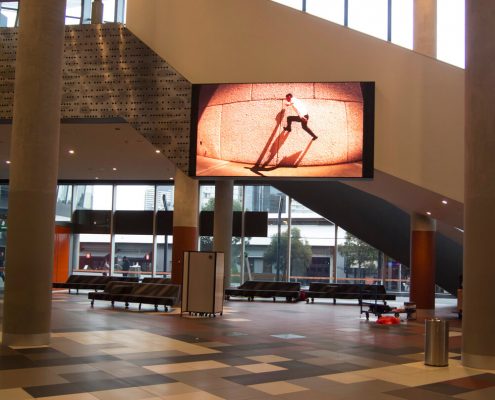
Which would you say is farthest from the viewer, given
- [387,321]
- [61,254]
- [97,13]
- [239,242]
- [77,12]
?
[61,254]

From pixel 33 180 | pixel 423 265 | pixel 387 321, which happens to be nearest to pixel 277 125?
pixel 387 321

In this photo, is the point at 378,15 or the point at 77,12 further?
the point at 77,12

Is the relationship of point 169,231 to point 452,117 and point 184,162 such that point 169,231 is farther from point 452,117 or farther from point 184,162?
point 452,117

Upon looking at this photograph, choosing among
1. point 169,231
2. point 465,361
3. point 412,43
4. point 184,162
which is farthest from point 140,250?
point 465,361

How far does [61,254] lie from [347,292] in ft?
51.8

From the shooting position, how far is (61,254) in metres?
30.8

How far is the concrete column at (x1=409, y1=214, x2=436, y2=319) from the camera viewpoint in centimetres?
1866

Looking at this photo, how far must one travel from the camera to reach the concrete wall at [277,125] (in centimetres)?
1492

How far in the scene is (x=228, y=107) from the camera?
1573cm

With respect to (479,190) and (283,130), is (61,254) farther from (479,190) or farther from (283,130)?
(479,190)

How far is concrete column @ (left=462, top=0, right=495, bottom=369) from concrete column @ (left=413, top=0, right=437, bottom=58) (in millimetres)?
9607

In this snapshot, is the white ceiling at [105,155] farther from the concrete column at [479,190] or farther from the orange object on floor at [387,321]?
the concrete column at [479,190]

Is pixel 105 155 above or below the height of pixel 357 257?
above

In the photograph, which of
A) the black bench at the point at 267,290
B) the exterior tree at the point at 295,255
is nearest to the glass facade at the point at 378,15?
the black bench at the point at 267,290
